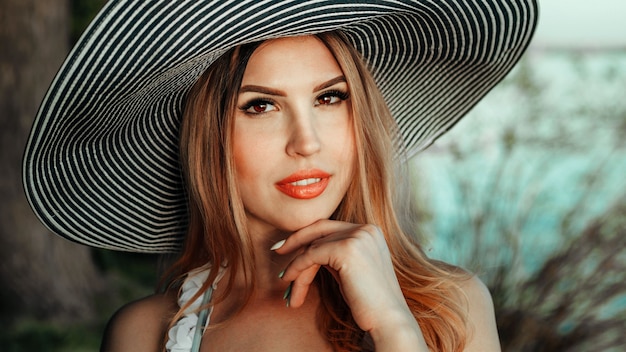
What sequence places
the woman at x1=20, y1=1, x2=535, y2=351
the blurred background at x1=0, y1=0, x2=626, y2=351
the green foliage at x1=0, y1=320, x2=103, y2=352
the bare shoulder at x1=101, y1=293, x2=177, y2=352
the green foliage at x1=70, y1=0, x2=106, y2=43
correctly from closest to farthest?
1. the woman at x1=20, y1=1, x2=535, y2=351
2. the bare shoulder at x1=101, y1=293, x2=177, y2=352
3. the blurred background at x1=0, y1=0, x2=626, y2=351
4. the green foliage at x1=0, y1=320, x2=103, y2=352
5. the green foliage at x1=70, y1=0, x2=106, y2=43

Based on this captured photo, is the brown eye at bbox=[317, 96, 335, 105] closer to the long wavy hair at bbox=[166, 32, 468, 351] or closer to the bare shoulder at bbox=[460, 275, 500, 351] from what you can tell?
the long wavy hair at bbox=[166, 32, 468, 351]

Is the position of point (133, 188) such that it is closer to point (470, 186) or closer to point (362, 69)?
point (362, 69)

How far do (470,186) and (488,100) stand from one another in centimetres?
51

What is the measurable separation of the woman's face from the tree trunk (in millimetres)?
3664

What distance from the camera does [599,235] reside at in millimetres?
3666

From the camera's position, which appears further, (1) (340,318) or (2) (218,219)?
(2) (218,219)

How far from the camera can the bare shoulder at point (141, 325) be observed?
209 cm

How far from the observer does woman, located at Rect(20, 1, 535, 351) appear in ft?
5.41

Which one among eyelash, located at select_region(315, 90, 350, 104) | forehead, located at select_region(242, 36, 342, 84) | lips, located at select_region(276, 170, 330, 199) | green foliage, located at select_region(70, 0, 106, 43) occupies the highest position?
green foliage, located at select_region(70, 0, 106, 43)

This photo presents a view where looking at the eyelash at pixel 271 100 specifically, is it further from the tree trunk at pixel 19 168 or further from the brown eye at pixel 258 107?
A: the tree trunk at pixel 19 168

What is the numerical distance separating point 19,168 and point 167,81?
3548 millimetres

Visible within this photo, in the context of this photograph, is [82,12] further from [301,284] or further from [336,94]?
[301,284]

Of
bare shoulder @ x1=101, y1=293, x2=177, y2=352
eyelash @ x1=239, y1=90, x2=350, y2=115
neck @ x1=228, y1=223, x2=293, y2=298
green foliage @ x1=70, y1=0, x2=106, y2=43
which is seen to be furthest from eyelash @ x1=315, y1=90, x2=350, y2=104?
green foliage @ x1=70, y1=0, x2=106, y2=43

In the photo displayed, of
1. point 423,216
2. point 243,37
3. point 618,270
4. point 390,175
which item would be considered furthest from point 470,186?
point 243,37
